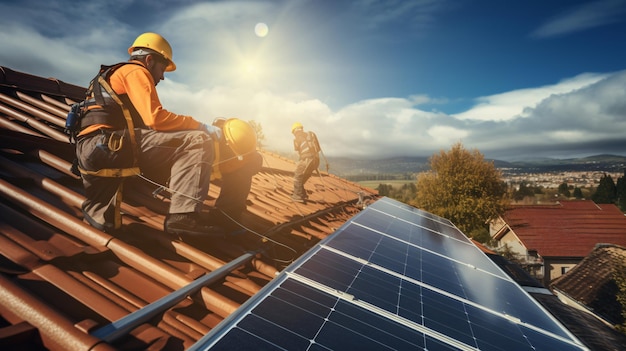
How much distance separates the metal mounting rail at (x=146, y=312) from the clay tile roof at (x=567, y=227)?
33.8 meters

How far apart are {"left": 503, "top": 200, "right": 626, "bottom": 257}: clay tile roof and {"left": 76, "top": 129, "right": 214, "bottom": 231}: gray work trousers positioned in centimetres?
3362

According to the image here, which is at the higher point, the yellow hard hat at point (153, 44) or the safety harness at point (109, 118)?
the yellow hard hat at point (153, 44)

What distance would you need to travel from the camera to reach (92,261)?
2344mm

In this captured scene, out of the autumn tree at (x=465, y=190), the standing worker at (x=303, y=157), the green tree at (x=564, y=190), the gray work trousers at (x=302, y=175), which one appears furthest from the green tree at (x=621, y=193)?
the gray work trousers at (x=302, y=175)

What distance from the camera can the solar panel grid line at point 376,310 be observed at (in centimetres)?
220

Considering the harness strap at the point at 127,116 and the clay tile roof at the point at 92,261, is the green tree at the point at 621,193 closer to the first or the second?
the clay tile roof at the point at 92,261

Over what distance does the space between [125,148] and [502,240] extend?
39.2 m

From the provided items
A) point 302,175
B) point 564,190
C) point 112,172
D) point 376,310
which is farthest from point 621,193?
point 112,172

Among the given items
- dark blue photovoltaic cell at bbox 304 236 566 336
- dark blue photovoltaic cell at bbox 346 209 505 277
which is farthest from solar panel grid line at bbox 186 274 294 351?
dark blue photovoltaic cell at bbox 346 209 505 277

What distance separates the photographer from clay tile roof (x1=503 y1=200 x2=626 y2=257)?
2777 centimetres

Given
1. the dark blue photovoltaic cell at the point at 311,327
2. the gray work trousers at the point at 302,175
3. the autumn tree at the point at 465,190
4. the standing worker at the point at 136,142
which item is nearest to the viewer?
the dark blue photovoltaic cell at the point at 311,327

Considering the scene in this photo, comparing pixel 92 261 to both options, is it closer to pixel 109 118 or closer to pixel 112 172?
pixel 112 172

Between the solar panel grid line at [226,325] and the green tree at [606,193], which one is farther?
the green tree at [606,193]

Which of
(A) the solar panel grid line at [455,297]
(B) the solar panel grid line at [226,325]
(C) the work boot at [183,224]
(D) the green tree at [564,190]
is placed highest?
(C) the work boot at [183,224]
